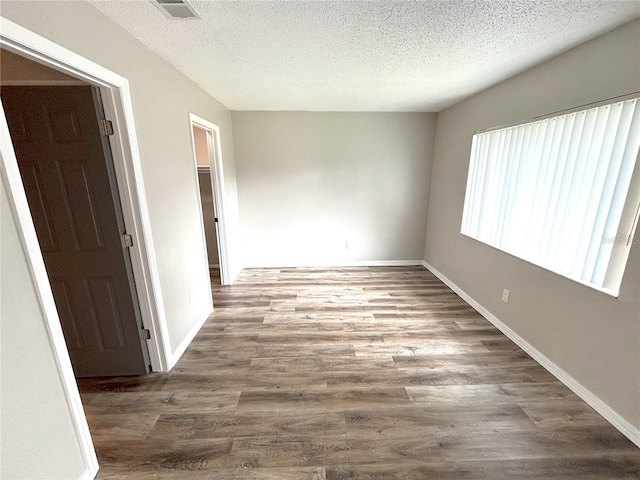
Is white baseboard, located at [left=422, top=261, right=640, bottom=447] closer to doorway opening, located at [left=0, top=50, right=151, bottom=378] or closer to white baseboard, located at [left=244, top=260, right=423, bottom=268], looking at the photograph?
white baseboard, located at [left=244, top=260, right=423, bottom=268]

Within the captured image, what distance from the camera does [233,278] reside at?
3.73 m

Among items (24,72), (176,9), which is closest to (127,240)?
(24,72)

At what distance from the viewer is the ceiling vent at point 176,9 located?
1.27 meters

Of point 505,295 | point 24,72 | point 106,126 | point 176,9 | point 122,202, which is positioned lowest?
point 505,295

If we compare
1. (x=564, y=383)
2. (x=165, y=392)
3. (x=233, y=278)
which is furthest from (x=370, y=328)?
(x=233, y=278)

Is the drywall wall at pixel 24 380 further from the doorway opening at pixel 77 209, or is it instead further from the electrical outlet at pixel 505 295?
the electrical outlet at pixel 505 295

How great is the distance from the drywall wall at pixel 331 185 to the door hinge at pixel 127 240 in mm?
2395

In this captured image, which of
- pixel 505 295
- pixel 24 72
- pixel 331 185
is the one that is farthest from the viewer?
pixel 331 185

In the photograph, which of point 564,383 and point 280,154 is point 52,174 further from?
point 564,383

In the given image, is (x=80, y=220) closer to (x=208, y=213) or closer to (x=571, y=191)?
(x=208, y=213)

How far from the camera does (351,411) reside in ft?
5.44

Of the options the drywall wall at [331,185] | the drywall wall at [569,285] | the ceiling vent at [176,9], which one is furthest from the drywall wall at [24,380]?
the drywall wall at [331,185]

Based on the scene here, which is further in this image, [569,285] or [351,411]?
[569,285]

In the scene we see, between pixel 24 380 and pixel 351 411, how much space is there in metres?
1.60
